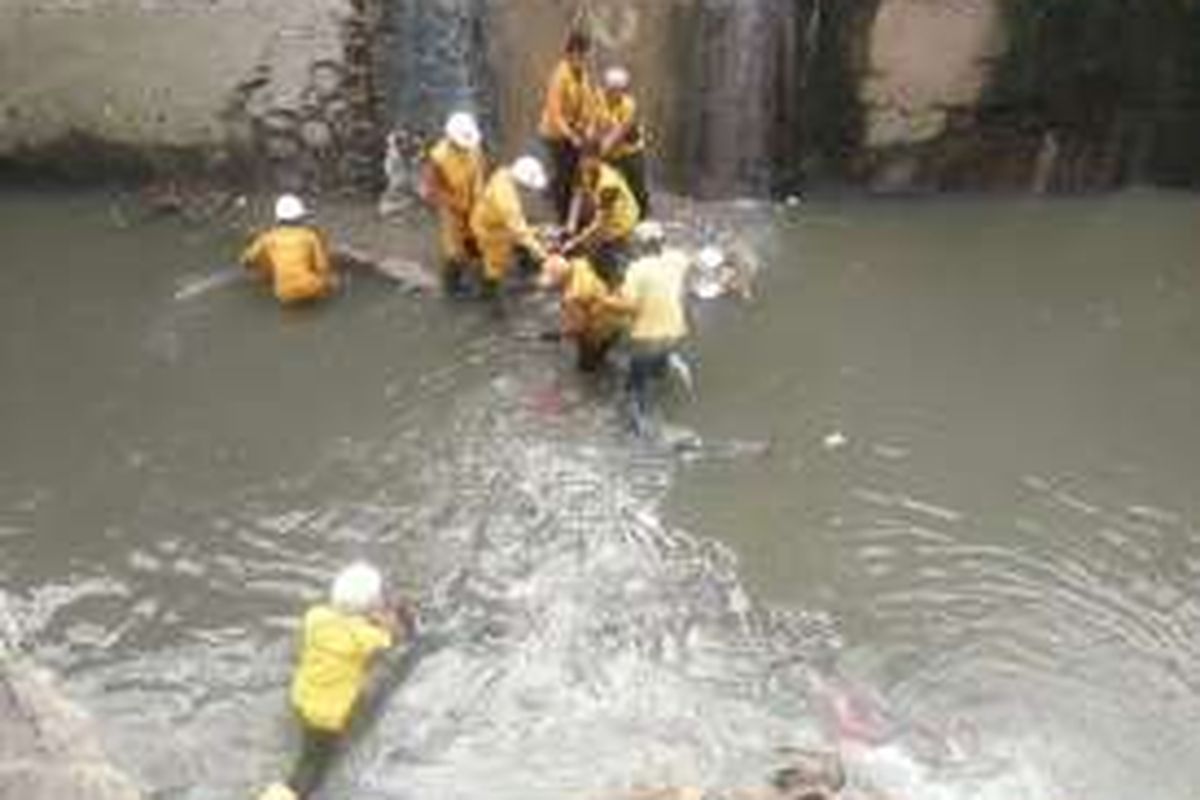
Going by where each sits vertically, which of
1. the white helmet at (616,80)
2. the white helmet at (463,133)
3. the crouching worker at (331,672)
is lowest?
the crouching worker at (331,672)

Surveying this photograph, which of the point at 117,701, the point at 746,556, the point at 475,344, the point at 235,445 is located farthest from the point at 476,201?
the point at 117,701

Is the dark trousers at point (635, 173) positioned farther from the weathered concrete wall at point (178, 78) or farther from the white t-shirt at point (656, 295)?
the weathered concrete wall at point (178, 78)

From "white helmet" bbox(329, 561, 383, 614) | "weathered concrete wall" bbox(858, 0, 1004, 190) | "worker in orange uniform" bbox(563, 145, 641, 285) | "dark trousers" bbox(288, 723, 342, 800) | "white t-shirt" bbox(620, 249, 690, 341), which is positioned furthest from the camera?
"weathered concrete wall" bbox(858, 0, 1004, 190)

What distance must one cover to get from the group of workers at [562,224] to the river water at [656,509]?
276mm

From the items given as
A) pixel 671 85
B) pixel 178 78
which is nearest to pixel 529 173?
pixel 671 85

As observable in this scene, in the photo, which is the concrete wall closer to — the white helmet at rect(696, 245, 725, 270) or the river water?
the river water

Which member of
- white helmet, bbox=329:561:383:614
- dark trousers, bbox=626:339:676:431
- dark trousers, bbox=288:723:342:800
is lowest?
dark trousers, bbox=288:723:342:800

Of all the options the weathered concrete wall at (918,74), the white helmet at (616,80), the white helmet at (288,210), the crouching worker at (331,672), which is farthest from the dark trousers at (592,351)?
the weathered concrete wall at (918,74)

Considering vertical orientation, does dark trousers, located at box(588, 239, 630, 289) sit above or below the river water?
above

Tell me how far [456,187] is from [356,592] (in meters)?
3.75

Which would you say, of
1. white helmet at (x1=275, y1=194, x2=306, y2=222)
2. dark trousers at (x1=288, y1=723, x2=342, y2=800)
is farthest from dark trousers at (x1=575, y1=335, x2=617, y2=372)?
dark trousers at (x1=288, y1=723, x2=342, y2=800)

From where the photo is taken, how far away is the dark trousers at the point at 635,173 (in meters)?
14.4

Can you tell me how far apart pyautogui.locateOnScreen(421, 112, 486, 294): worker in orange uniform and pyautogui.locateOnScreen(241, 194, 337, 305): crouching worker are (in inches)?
30.3

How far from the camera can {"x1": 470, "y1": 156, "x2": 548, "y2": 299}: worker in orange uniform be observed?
1371cm
